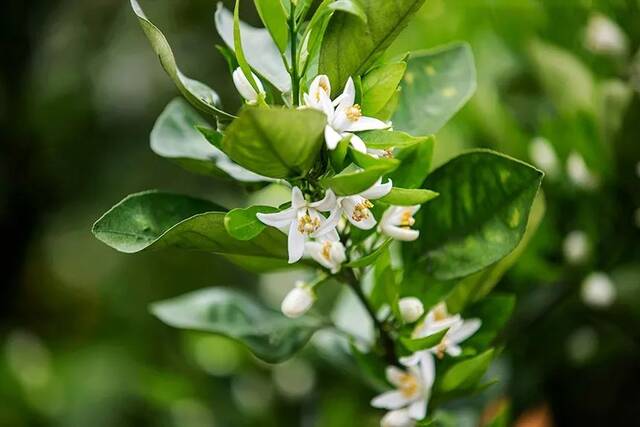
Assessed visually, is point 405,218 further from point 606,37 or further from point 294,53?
point 606,37

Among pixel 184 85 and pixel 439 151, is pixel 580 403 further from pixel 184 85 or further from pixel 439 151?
pixel 184 85

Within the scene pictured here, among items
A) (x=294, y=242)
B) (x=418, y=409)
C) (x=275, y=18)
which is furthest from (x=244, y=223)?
(x=418, y=409)

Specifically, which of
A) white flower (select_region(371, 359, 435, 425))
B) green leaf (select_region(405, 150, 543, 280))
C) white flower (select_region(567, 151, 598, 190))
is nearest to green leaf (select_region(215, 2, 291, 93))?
green leaf (select_region(405, 150, 543, 280))

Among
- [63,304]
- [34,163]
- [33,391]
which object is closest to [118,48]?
[34,163]

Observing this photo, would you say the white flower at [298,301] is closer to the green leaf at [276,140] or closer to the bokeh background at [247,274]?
the green leaf at [276,140]

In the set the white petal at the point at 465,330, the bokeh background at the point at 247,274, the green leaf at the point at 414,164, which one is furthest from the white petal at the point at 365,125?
the bokeh background at the point at 247,274

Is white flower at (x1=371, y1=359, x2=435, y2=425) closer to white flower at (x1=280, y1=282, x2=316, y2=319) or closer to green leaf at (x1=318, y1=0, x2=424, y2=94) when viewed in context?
white flower at (x1=280, y1=282, x2=316, y2=319)
